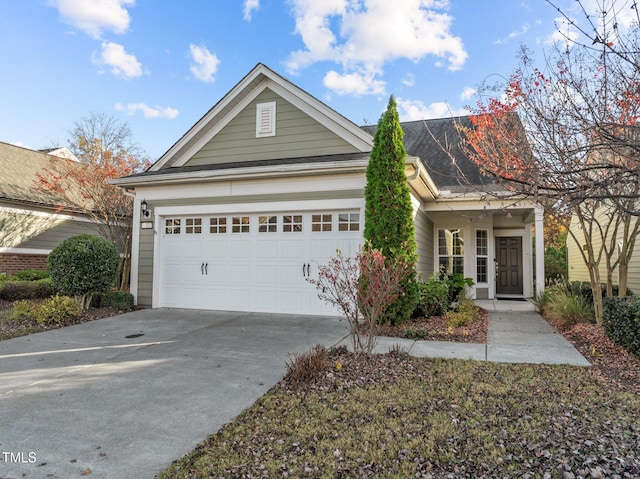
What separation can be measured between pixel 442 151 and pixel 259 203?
22.6 feet

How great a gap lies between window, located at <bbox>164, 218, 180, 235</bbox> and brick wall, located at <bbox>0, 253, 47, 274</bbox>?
639cm

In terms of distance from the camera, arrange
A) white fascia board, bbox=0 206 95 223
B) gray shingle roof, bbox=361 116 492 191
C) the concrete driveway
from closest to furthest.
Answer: the concrete driveway, gray shingle roof, bbox=361 116 492 191, white fascia board, bbox=0 206 95 223

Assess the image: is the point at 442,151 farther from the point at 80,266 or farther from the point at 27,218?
the point at 27,218

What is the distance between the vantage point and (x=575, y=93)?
4.85m

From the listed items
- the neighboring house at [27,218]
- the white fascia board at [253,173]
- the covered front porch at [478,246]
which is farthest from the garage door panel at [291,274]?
the neighboring house at [27,218]

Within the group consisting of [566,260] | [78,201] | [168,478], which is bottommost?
[168,478]

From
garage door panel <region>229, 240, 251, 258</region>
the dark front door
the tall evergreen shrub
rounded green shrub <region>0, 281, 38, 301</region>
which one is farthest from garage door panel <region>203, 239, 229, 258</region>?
the dark front door

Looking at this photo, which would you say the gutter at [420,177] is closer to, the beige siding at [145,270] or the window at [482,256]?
the window at [482,256]

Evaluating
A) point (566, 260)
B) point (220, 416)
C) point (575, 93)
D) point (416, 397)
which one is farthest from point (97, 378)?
point (566, 260)

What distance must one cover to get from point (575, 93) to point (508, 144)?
1023 millimetres

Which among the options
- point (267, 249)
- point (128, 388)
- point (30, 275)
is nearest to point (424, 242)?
point (267, 249)

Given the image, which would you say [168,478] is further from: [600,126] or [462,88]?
[462,88]

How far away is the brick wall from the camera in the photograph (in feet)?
39.6

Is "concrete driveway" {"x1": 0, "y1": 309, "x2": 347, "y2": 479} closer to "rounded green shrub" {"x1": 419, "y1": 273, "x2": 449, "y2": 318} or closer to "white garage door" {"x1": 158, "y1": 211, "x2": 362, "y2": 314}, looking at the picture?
"white garage door" {"x1": 158, "y1": 211, "x2": 362, "y2": 314}
